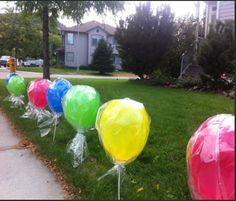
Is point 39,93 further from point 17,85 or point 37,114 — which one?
point 17,85

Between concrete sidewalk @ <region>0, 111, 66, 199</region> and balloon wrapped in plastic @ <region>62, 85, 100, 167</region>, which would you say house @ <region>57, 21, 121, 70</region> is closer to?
concrete sidewalk @ <region>0, 111, 66, 199</region>

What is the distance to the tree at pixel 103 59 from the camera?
42.4 meters

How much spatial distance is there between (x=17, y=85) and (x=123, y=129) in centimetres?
731

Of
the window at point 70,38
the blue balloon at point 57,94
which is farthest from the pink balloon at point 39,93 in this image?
the window at point 70,38

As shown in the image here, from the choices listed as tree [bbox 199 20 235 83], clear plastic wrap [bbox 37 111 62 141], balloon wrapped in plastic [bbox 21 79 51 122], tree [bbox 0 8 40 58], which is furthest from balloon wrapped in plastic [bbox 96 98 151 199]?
tree [bbox 0 8 40 58]

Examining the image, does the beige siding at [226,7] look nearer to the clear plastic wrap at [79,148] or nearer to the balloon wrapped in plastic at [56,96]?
the clear plastic wrap at [79,148]

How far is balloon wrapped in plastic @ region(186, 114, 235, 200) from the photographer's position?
323 centimetres

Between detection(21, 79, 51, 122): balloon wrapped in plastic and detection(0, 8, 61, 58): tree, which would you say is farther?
detection(0, 8, 61, 58): tree

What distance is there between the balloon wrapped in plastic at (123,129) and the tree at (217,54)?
10.2m

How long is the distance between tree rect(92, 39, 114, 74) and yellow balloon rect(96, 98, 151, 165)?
124ft

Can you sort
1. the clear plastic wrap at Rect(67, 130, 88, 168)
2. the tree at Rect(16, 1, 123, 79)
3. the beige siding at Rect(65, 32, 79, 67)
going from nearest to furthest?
the clear plastic wrap at Rect(67, 130, 88, 168)
the tree at Rect(16, 1, 123, 79)
the beige siding at Rect(65, 32, 79, 67)

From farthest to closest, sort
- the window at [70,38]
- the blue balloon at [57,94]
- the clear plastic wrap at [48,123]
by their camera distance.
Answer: the window at [70,38]
the clear plastic wrap at [48,123]
the blue balloon at [57,94]

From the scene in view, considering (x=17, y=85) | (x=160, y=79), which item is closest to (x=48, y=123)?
(x=17, y=85)

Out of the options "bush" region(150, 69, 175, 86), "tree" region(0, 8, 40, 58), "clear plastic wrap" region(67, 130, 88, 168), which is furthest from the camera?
"tree" region(0, 8, 40, 58)
